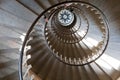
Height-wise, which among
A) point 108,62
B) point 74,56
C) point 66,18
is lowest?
point 74,56

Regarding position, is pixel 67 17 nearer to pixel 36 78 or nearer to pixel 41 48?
pixel 41 48

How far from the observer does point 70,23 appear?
14125 mm

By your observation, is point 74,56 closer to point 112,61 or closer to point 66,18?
point 112,61

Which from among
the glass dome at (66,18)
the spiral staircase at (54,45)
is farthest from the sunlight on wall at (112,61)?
the glass dome at (66,18)

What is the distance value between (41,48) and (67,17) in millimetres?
7552

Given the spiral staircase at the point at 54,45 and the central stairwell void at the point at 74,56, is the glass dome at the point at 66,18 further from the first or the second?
the central stairwell void at the point at 74,56

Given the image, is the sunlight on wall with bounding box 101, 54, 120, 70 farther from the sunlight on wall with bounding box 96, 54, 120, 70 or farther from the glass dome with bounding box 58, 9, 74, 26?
the glass dome with bounding box 58, 9, 74, 26

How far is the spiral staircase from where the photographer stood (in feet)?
16.6

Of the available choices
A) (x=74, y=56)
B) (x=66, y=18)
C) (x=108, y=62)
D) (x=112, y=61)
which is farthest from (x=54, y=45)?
(x=66, y=18)

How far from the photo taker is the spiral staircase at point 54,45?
16.6ft

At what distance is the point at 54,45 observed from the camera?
9.73 metres

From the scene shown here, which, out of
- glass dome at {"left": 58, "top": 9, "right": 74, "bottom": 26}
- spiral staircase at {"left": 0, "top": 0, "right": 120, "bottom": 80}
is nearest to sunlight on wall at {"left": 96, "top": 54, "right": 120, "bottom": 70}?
spiral staircase at {"left": 0, "top": 0, "right": 120, "bottom": 80}

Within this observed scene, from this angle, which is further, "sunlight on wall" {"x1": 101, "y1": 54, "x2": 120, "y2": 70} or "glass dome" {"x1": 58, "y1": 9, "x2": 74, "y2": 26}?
"glass dome" {"x1": 58, "y1": 9, "x2": 74, "y2": 26}

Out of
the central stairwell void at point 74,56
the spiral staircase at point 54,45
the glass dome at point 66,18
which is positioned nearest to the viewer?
the spiral staircase at point 54,45
